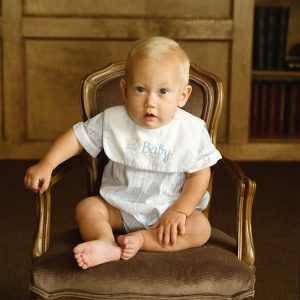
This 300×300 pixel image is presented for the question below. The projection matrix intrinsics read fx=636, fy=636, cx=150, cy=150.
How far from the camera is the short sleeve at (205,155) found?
6.01 feet

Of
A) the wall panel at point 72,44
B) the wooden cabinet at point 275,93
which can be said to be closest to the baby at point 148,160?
the wall panel at point 72,44

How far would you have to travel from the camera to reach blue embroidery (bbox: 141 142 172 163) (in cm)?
183

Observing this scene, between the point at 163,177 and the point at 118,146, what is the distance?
160 millimetres

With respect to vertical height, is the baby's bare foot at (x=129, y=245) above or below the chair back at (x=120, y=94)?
below

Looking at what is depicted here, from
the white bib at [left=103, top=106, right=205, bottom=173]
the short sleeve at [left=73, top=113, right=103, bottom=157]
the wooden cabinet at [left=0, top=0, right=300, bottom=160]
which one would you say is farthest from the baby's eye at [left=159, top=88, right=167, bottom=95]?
the wooden cabinet at [left=0, top=0, right=300, bottom=160]

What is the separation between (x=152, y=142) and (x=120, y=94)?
0.30 metres

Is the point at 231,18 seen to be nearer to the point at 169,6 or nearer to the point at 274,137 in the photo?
the point at 169,6

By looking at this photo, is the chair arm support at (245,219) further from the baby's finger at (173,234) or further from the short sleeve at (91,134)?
the short sleeve at (91,134)

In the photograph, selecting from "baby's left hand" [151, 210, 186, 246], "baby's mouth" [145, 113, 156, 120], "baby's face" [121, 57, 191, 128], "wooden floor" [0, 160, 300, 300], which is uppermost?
"baby's face" [121, 57, 191, 128]

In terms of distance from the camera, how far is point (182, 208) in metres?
1.77

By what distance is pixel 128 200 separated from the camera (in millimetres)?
1834

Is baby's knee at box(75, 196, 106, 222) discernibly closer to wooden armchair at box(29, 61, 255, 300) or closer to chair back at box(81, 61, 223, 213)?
wooden armchair at box(29, 61, 255, 300)

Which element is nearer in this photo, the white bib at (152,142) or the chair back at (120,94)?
the white bib at (152,142)

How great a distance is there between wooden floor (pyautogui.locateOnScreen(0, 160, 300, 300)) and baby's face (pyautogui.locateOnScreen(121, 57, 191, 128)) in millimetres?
1048
